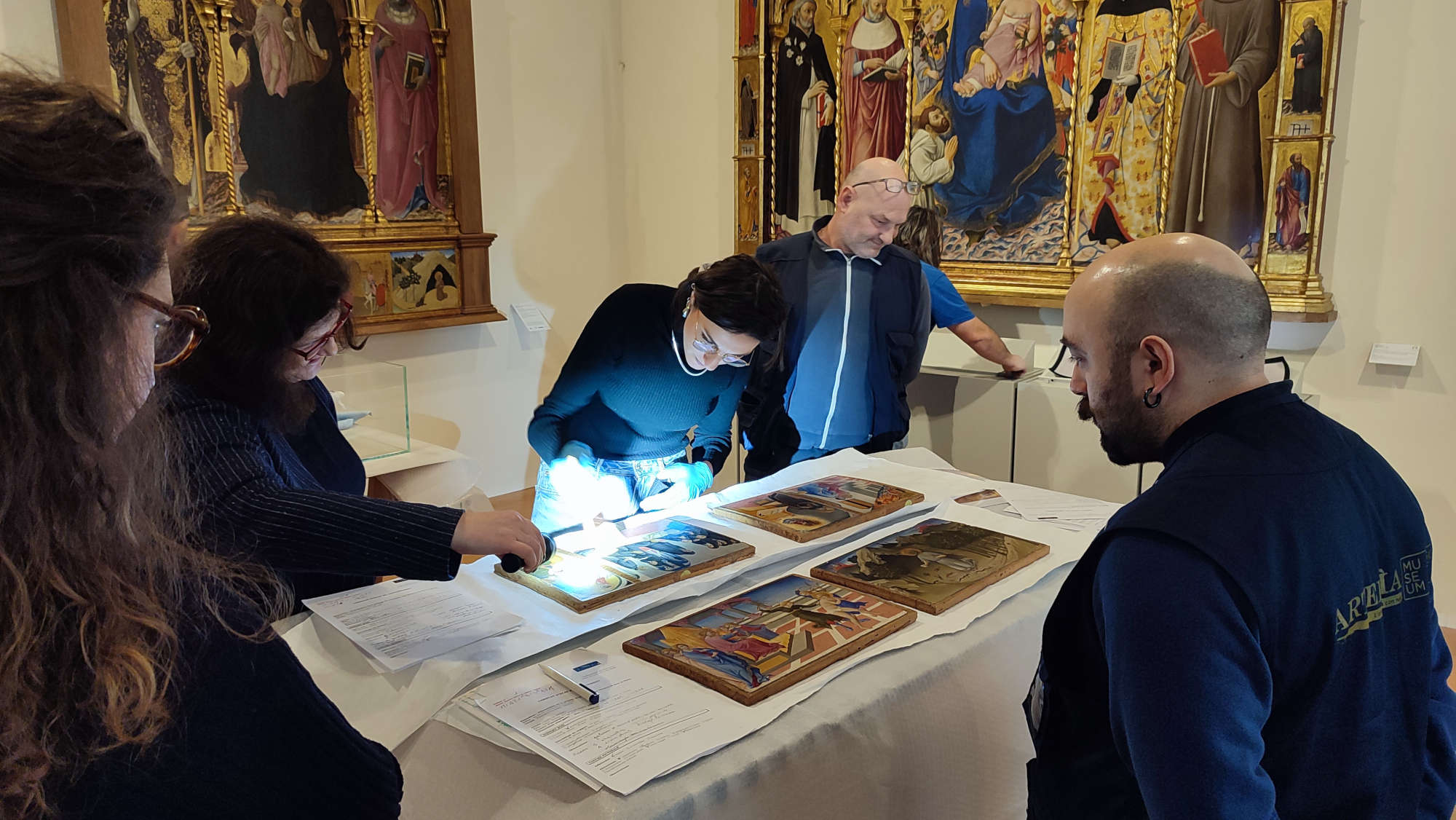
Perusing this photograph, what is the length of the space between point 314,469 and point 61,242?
1.46 m

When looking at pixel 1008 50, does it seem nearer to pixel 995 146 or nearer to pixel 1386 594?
pixel 995 146

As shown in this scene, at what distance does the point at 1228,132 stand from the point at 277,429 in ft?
14.1

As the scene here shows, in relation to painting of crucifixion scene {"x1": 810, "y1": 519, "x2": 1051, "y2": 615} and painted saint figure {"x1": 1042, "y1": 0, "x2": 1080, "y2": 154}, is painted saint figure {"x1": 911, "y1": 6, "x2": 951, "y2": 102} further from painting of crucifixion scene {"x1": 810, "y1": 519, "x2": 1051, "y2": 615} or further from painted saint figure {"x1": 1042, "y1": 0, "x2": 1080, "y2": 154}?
painting of crucifixion scene {"x1": 810, "y1": 519, "x2": 1051, "y2": 615}

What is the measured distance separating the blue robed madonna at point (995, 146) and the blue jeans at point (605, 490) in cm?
297

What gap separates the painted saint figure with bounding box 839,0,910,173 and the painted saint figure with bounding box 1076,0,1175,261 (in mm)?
1088

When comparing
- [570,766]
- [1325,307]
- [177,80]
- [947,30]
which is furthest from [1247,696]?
[177,80]

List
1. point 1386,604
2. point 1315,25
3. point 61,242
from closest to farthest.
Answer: point 61,242, point 1386,604, point 1315,25

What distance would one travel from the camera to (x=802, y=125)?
587cm

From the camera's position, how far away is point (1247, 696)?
1.14 meters

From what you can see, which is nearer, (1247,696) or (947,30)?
(1247,696)

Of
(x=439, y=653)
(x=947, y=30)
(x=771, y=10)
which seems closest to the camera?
(x=439, y=653)

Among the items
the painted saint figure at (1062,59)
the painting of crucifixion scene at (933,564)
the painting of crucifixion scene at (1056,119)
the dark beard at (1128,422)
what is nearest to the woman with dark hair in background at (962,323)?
the painting of crucifixion scene at (1056,119)

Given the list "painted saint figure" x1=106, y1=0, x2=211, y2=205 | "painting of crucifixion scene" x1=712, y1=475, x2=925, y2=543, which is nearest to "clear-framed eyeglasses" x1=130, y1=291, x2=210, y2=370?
"painting of crucifixion scene" x1=712, y1=475, x2=925, y2=543

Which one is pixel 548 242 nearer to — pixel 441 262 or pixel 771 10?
pixel 441 262
